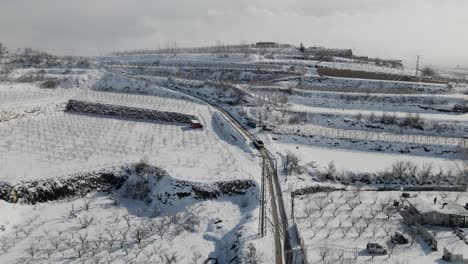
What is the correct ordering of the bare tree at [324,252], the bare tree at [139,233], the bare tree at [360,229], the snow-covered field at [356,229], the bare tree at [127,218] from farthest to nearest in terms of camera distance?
the bare tree at [127,218] → the bare tree at [360,229] → the bare tree at [139,233] → the snow-covered field at [356,229] → the bare tree at [324,252]

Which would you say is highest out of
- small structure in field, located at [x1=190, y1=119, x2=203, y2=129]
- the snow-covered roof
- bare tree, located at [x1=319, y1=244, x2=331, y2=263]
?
small structure in field, located at [x1=190, y1=119, x2=203, y2=129]

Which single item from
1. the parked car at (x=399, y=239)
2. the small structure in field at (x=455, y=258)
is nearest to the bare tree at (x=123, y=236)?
the parked car at (x=399, y=239)

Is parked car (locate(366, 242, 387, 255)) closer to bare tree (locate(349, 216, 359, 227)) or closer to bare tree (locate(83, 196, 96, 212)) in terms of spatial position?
bare tree (locate(349, 216, 359, 227))

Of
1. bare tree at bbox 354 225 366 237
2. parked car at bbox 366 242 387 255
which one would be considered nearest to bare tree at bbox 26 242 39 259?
parked car at bbox 366 242 387 255

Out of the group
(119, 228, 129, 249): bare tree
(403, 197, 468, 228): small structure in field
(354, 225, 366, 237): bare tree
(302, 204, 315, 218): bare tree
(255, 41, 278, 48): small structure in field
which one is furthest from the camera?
(255, 41, 278, 48): small structure in field

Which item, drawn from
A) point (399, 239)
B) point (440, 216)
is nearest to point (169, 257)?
point (399, 239)

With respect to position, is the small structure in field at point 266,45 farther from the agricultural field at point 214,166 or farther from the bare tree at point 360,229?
the bare tree at point 360,229
